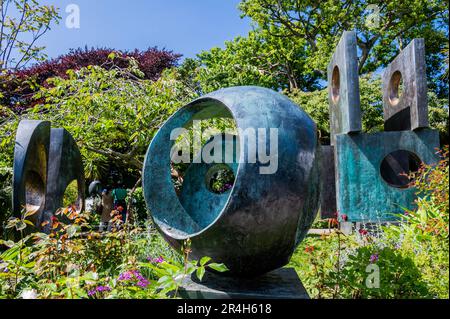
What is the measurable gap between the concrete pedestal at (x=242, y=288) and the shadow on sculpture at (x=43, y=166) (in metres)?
3.31

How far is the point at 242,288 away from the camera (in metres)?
3.76

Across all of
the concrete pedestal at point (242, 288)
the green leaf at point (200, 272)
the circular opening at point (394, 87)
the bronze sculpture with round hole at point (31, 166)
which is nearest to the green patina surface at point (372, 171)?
the circular opening at point (394, 87)

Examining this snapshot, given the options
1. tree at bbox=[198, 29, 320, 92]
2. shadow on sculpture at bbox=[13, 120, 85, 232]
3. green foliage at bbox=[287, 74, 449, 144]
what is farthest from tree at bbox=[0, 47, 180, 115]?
shadow on sculpture at bbox=[13, 120, 85, 232]

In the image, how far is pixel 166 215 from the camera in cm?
425

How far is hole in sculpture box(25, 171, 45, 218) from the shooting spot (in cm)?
666

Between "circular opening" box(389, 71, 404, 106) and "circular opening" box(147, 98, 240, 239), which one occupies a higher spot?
"circular opening" box(389, 71, 404, 106)

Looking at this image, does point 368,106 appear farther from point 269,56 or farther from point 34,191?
Answer: point 34,191

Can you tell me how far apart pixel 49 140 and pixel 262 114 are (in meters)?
4.63

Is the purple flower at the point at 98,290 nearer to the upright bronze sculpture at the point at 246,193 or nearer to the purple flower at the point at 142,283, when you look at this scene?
the purple flower at the point at 142,283

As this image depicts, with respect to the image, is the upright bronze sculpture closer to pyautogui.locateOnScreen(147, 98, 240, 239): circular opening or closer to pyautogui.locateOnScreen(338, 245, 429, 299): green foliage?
A: pyautogui.locateOnScreen(147, 98, 240, 239): circular opening

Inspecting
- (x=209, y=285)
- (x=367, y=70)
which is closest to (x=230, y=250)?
(x=209, y=285)

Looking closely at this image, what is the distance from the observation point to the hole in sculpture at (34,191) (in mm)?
6664

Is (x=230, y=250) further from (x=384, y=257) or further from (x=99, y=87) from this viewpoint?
(x=99, y=87)

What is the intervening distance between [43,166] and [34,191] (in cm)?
45
